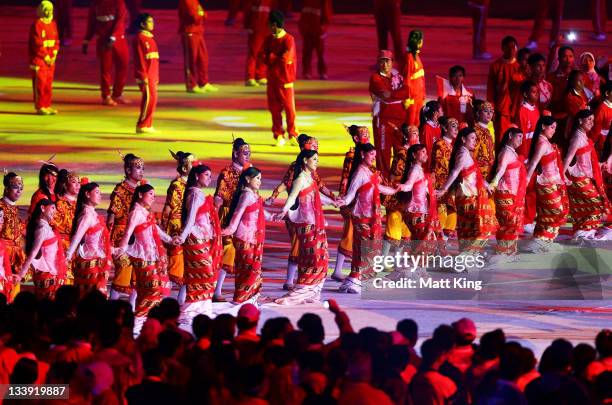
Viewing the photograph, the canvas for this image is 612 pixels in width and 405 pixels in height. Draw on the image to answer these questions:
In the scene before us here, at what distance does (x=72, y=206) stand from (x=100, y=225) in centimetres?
37

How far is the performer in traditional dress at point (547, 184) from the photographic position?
49.6ft

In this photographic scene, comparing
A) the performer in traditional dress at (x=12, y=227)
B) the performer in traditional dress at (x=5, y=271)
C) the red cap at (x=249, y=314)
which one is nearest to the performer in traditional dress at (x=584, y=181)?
the performer in traditional dress at (x=12, y=227)

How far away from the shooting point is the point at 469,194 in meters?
14.6

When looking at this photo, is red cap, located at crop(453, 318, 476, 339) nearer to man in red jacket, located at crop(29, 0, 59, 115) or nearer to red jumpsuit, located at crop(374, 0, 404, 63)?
man in red jacket, located at crop(29, 0, 59, 115)

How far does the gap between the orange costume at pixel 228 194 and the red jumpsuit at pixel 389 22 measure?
971 centimetres

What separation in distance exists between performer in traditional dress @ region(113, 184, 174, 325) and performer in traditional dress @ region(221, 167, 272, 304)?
0.60m

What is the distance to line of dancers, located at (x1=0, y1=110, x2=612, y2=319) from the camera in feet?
41.5

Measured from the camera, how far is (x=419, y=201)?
1423cm

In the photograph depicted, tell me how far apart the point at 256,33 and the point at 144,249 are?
1071 centimetres

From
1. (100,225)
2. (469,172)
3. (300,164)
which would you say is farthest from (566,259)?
(100,225)

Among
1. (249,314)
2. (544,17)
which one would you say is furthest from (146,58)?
(249,314)

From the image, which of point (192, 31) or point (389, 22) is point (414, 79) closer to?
point (192, 31)

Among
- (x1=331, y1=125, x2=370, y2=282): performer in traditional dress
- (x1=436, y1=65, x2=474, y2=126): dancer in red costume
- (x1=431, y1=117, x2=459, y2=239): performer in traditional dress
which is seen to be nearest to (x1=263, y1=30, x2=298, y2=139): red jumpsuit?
(x1=436, y1=65, x2=474, y2=126): dancer in red costume

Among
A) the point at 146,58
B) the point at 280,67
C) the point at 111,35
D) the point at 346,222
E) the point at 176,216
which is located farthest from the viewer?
the point at 111,35
